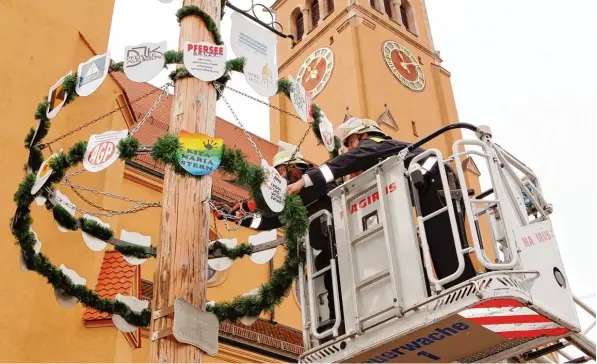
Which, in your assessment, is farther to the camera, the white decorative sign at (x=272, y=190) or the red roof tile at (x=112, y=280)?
the red roof tile at (x=112, y=280)

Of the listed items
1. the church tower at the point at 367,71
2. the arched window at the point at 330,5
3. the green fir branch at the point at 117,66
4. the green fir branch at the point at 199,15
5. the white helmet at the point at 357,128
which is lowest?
the white helmet at the point at 357,128

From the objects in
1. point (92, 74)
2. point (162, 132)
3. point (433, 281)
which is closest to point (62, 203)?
point (92, 74)

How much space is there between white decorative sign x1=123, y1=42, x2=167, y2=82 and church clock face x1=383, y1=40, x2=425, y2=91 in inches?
804

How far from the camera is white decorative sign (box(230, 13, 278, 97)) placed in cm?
642

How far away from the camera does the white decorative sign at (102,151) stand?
5.79m

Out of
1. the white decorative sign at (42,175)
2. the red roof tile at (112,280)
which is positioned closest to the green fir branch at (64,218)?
the white decorative sign at (42,175)

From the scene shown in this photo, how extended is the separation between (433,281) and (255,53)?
2659 mm

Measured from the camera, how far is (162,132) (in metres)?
17.0

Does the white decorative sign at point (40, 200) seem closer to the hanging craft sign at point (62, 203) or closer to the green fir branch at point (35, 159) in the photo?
the hanging craft sign at point (62, 203)

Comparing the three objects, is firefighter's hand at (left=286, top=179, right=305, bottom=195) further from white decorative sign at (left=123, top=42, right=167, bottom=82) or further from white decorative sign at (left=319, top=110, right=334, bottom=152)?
white decorative sign at (left=123, top=42, right=167, bottom=82)

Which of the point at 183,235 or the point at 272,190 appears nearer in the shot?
the point at 183,235

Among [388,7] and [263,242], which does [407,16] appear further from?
[263,242]

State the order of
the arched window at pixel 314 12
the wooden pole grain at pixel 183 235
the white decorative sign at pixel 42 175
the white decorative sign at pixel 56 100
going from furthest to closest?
the arched window at pixel 314 12
the white decorative sign at pixel 56 100
the white decorative sign at pixel 42 175
the wooden pole grain at pixel 183 235

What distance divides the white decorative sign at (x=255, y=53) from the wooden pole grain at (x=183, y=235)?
458 mm
